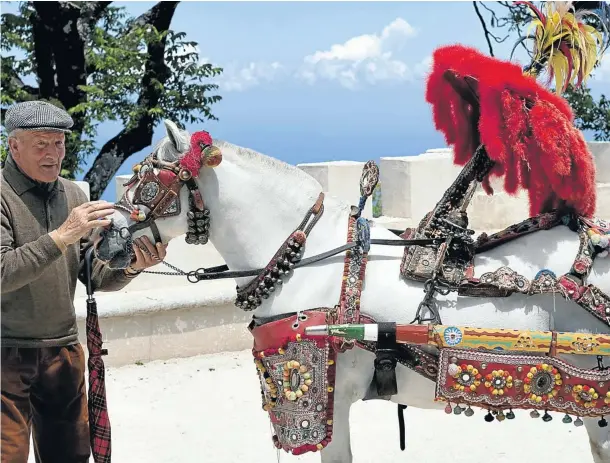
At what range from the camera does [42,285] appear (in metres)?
3.29

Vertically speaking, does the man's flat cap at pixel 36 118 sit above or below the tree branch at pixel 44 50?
below

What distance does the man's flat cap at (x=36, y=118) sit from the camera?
122 inches

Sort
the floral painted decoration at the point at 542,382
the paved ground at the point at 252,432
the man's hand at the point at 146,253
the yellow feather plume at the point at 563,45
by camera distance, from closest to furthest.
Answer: the floral painted decoration at the point at 542,382 → the man's hand at the point at 146,253 → the yellow feather plume at the point at 563,45 → the paved ground at the point at 252,432

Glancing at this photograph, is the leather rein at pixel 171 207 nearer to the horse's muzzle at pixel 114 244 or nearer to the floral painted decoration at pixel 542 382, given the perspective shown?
the horse's muzzle at pixel 114 244

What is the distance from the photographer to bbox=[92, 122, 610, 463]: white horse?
3035mm

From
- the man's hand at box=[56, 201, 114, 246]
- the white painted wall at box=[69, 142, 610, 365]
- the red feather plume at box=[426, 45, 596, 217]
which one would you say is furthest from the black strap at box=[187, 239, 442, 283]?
the white painted wall at box=[69, 142, 610, 365]

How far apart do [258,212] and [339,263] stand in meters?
0.37

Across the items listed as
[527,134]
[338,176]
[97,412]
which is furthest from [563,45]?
[338,176]

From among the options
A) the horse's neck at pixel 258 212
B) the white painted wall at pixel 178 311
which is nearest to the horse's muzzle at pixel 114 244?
the horse's neck at pixel 258 212

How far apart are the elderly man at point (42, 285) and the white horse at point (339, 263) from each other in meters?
0.32

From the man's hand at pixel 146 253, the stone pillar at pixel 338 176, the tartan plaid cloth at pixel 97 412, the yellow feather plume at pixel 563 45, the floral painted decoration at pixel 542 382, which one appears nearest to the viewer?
the floral painted decoration at pixel 542 382

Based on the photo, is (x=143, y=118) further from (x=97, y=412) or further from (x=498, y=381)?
(x=498, y=381)

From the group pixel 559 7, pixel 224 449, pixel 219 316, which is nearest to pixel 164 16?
pixel 219 316

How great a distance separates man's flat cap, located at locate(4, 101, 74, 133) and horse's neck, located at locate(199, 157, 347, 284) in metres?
0.60
